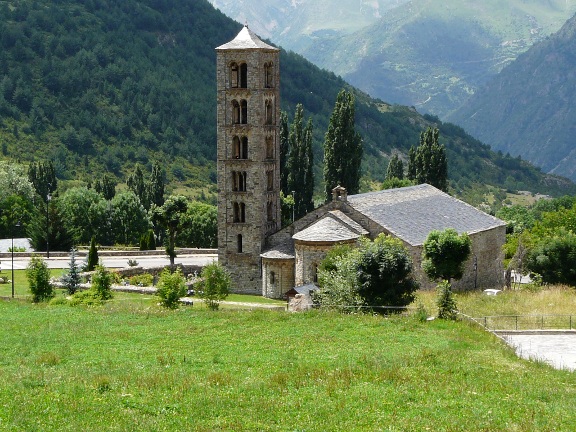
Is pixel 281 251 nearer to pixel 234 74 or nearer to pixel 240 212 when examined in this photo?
pixel 240 212

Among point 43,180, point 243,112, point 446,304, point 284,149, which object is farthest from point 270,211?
point 43,180

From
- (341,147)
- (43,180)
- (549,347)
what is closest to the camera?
(549,347)

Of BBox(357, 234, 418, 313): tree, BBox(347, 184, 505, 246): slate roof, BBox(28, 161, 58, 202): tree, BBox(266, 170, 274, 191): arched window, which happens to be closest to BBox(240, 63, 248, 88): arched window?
BBox(266, 170, 274, 191): arched window

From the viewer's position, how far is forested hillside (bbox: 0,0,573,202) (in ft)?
479

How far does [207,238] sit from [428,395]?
217ft

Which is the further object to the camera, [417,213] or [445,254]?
[417,213]

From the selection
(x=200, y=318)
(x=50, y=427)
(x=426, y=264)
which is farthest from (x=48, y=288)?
(x=50, y=427)

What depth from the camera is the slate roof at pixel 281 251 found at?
62.2 m

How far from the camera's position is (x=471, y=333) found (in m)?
38.2

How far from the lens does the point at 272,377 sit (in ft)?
97.8

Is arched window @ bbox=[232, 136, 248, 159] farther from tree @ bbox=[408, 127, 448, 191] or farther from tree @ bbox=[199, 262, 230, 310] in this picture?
tree @ bbox=[408, 127, 448, 191]

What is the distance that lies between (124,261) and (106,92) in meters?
91.5

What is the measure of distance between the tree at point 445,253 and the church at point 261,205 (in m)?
5.63

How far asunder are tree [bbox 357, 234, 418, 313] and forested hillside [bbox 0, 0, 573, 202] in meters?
97.8
